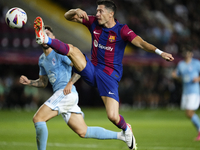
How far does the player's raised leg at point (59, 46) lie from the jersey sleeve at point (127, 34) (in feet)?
2.87

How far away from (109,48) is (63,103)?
1348 millimetres

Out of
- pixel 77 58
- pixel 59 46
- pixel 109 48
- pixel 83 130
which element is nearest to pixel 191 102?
pixel 83 130

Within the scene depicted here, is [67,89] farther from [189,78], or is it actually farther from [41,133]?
[189,78]

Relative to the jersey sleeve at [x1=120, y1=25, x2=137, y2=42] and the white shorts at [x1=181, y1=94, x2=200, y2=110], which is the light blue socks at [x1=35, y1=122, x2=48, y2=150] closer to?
the jersey sleeve at [x1=120, y1=25, x2=137, y2=42]

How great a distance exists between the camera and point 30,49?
833 inches

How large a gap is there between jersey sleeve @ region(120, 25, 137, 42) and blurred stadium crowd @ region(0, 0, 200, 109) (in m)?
14.9

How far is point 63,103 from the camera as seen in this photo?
6.64m

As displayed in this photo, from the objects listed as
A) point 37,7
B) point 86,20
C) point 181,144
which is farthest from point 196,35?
point 86,20

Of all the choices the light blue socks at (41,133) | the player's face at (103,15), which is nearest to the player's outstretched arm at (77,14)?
the player's face at (103,15)

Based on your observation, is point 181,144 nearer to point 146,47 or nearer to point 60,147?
point 60,147

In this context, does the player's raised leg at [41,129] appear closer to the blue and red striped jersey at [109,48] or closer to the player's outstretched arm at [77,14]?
the blue and red striped jersey at [109,48]

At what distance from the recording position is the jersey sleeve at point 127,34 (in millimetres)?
6250

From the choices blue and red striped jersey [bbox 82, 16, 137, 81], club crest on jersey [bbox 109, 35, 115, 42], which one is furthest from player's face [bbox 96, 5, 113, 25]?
club crest on jersey [bbox 109, 35, 115, 42]

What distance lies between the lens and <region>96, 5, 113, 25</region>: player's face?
258 inches
